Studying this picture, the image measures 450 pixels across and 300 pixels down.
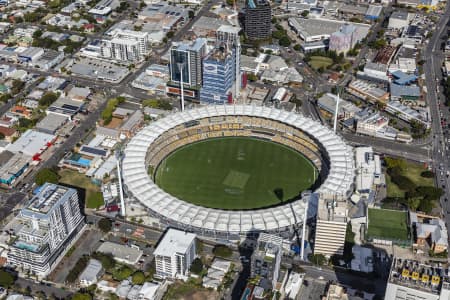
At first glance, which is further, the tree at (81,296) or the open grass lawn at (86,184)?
the open grass lawn at (86,184)

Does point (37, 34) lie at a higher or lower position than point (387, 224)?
higher

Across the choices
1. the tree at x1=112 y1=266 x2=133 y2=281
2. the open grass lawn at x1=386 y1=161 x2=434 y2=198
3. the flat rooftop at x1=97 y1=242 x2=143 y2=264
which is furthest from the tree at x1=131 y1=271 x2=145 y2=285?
the open grass lawn at x1=386 y1=161 x2=434 y2=198

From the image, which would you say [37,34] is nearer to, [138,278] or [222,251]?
[138,278]

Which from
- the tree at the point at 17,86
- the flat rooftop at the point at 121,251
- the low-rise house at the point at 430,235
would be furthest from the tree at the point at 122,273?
the tree at the point at 17,86

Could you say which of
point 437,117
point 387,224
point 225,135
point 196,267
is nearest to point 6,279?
point 196,267

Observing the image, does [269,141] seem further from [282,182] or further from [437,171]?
[437,171]

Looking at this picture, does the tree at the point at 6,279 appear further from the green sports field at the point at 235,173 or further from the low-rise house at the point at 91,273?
the green sports field at the point at 235,173
